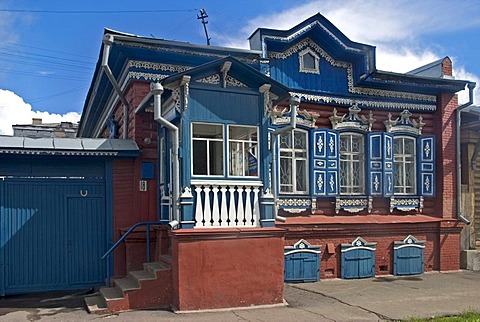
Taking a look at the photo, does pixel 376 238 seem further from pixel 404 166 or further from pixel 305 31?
pixel 305 31

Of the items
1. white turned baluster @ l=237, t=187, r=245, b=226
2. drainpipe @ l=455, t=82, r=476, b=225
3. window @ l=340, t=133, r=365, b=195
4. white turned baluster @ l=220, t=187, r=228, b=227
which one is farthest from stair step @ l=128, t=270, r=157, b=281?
drainpipe @ l=455, t=82, r=476, b=225

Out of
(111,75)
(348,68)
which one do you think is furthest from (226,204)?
(348,68)

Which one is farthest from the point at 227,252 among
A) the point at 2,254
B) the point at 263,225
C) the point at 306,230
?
the point at 2,254

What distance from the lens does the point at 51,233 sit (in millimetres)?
9242

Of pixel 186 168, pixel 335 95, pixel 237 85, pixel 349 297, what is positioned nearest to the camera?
pixel 186 168

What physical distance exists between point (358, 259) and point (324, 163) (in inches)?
88.2

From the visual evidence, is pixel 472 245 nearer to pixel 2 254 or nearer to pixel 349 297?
pixel 349 297

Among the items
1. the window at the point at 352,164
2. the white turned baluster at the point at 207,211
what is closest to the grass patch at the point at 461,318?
the white turned baluster at the point at 207,211

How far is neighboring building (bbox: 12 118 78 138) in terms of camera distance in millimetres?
22594

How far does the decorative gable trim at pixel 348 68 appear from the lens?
35.6 feet

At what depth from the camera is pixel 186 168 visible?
760 cm

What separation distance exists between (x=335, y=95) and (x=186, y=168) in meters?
4.95

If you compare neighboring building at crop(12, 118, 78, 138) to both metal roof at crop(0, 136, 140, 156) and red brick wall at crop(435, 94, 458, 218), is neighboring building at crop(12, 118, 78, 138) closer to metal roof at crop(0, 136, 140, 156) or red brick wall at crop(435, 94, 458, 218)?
metal roof at crop(0, 136, 140, 156)

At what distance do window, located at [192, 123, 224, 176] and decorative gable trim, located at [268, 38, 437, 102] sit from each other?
315cm
